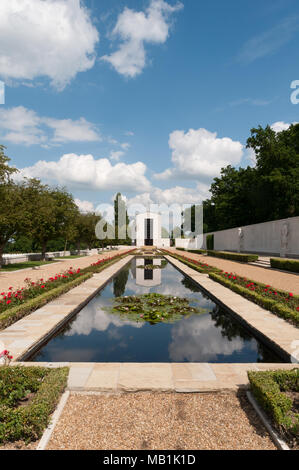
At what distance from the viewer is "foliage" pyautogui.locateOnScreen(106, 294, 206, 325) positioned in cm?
785

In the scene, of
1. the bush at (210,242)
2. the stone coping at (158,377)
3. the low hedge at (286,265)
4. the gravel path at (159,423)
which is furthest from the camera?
the bush at (210,242)

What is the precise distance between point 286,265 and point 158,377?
55.8ft

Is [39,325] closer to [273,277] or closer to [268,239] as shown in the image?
[273,277]

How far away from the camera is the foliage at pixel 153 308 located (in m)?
7.85

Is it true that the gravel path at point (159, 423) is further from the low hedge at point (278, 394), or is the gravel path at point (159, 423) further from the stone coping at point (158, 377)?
the low hedge at point (278, 394)

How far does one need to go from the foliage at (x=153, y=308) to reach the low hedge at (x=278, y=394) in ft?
13.2

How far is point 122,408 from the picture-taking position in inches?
137

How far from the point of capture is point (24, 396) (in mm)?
3660

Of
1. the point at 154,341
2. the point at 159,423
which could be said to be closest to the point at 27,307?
the point at 154,341

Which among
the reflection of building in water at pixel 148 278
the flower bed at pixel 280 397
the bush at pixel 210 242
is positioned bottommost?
the reflection of building in water at pixel 148 278

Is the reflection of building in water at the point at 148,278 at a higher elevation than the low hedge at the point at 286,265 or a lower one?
lower

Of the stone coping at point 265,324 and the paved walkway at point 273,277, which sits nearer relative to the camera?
the stone coping at point 265,324

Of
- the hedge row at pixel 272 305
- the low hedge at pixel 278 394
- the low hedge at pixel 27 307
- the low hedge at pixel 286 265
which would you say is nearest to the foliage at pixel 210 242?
the low hedge at pixel 286 265

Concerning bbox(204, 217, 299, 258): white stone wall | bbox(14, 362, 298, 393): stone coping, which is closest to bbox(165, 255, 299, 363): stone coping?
bbox(14, 362, 298, 393): stone coping
